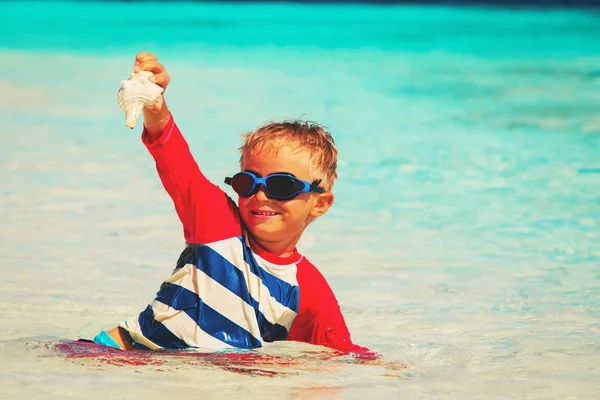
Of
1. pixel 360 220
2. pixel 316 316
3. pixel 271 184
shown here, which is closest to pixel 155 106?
pixel 271 184

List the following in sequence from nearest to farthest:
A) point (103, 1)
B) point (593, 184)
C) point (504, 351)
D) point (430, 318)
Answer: point (504, 351), point (430, 318), point (593, 184), point (103, 1)

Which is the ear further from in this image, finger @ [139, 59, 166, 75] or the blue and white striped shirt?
finger @ [139, 59, 166, 75]

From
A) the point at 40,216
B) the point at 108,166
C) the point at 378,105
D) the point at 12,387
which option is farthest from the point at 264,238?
the point at 378,105

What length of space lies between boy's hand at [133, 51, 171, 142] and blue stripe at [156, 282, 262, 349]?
42 cm

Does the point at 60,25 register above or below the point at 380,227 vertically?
above

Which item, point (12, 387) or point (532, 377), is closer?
point (12, 387)

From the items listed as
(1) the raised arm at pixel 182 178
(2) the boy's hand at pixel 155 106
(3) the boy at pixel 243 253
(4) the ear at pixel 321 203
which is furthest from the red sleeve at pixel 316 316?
(2) the boy's hand at pixel 155 106

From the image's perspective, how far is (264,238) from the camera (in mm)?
3059

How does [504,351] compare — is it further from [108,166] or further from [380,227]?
[108,166]

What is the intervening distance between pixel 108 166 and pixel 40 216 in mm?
1388

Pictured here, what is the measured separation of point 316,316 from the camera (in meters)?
3.13

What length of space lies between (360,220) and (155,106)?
284 cm

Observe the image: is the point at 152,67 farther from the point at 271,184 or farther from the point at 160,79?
the point at 271,184

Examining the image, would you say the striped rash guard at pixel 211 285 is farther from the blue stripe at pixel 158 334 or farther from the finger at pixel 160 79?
the finger at pixel 160 79
